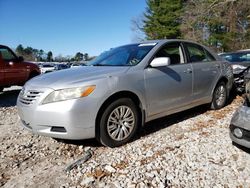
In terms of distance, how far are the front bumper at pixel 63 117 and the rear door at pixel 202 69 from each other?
2303 mm

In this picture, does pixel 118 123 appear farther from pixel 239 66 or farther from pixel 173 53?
pixel 239 66

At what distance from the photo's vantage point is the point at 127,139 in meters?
3.81

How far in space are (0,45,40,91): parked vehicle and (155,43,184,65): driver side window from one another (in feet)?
18.3

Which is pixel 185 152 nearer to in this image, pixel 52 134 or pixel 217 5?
pixel 52 134

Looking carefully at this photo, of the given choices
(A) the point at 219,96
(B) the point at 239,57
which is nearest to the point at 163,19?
(B) the point at 239,57

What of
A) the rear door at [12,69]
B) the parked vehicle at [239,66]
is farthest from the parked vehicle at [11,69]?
the parked vehicle at [239,66]

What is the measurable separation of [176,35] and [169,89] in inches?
1474

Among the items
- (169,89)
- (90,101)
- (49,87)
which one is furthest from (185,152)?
(49,87)

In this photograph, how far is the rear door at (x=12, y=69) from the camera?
26.6ft

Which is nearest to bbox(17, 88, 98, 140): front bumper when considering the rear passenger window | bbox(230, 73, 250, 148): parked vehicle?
bbox(230, 73, 250, 148): parked vehicle

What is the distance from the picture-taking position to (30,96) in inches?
139

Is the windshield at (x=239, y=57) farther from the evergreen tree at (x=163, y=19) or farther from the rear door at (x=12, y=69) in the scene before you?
the evergreen tree at (x=163, y=19)

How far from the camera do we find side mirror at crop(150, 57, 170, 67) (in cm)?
401

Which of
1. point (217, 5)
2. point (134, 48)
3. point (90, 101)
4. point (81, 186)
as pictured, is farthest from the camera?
point (217, 5)
